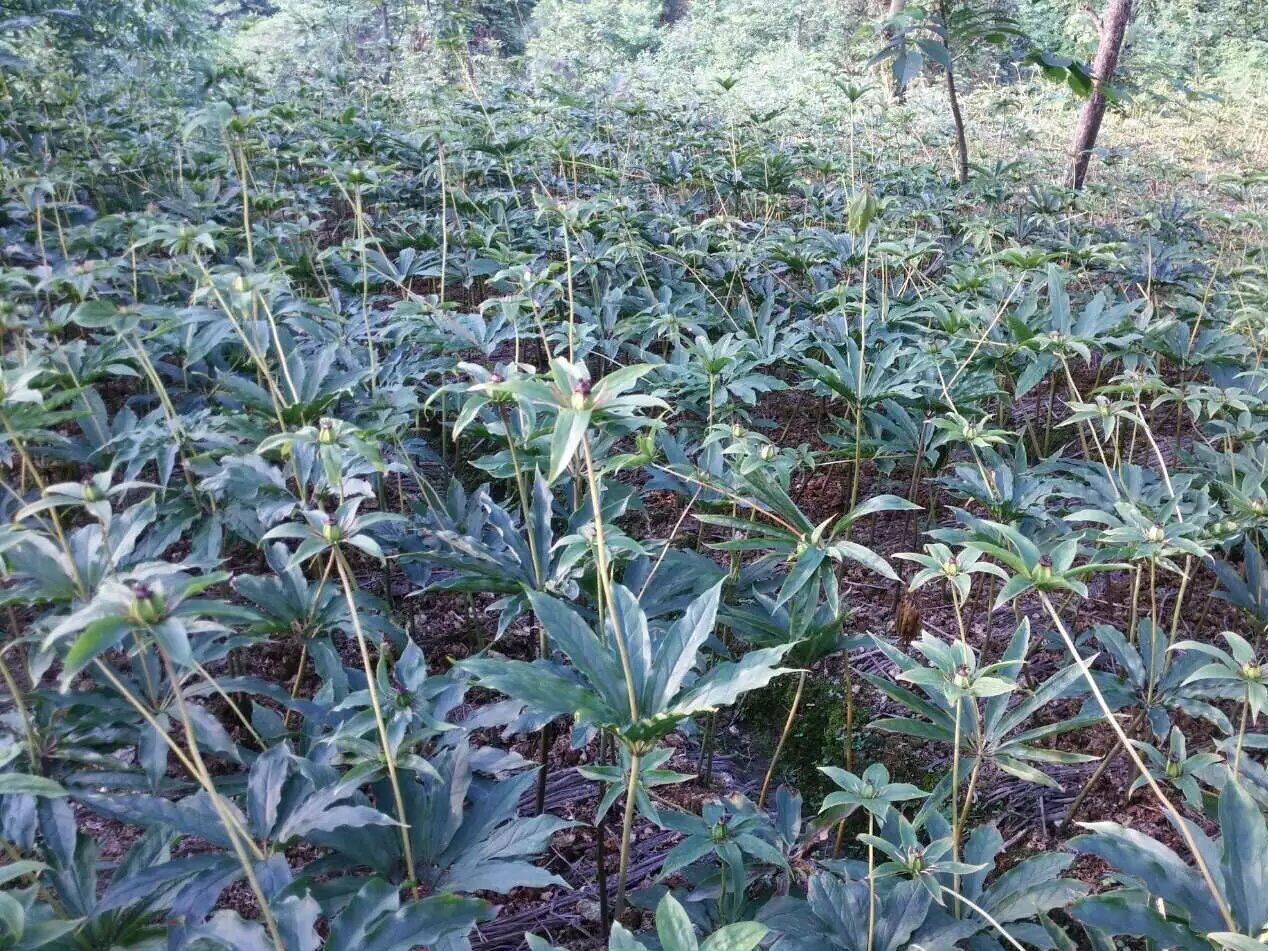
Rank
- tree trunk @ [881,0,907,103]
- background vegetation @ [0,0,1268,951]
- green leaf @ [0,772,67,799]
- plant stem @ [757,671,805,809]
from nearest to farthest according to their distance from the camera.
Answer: green leaf @ [0,772,67,799] → background vegetation @ [0,0,1268,951] → plant stem @ [757,671,805,809] → tree trunk @ [881,0,907,103]

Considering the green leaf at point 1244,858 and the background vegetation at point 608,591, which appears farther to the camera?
the background vegetation at point 608,591

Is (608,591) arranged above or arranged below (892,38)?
below

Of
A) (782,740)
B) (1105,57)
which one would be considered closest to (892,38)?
(1105,57)

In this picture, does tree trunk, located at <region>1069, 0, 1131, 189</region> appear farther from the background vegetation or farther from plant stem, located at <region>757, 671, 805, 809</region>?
plant stem, located at <region>757, 671, 805, 809</region>

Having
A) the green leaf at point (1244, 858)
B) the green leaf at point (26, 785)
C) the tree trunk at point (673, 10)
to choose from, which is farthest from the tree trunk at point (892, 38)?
the tree trunk at point (673, 10)

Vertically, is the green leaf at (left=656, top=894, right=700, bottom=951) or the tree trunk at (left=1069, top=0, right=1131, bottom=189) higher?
the tree trunk at (left=1069, top=0, right=1131, bottom=189)

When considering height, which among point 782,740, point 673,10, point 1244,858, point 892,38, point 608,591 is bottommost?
point 782,740

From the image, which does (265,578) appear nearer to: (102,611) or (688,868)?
(102,611)

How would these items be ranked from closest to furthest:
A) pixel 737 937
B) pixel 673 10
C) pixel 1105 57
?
pixel 737 937 < pixel 1105 57 < pixel 673 10

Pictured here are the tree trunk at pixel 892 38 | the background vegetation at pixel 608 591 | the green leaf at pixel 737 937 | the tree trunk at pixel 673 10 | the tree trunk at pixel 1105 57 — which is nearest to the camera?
the green leaf at pixel 737 937

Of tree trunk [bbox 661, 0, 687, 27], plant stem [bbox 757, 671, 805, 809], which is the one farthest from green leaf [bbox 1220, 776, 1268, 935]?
tree trunk [bbox 661, 0, 687, 27]

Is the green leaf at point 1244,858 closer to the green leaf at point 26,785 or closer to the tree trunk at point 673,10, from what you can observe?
the green leaf at point 26,785

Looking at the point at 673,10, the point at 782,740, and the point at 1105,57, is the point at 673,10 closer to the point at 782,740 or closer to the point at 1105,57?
the point at 1105,57

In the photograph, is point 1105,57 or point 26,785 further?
point 1105,57
